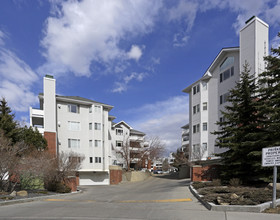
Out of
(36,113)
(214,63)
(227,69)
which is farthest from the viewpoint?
(36,113)

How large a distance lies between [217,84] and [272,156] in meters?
22.4

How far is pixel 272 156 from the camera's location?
28.9ft

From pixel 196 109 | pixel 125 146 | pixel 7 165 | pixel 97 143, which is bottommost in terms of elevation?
pixel 125 146

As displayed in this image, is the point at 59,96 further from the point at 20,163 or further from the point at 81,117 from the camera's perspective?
the point at 20,163

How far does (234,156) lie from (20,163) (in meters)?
14.7

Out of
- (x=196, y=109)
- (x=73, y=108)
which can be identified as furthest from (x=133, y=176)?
(x=196, y=109)

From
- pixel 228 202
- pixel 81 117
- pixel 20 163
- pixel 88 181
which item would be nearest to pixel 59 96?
pixel 81 117

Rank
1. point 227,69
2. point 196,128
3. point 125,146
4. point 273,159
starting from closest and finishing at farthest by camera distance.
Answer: point 273,159
point 227,69
point 196,128
point 125,146

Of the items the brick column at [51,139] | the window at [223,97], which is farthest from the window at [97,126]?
the window at [223,97]

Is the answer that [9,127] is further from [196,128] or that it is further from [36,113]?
[196,128]

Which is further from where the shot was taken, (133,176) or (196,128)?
(133,176)

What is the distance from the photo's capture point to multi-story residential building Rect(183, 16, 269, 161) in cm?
2412

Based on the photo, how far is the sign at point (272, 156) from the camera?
8.64 metres

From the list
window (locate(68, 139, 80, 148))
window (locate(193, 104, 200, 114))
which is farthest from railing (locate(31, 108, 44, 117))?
window (locate(193, 104, 200, 114))
